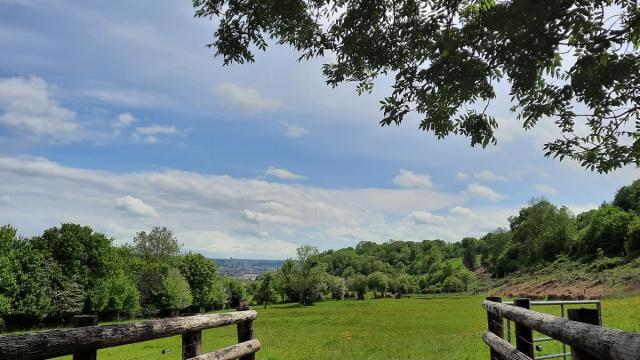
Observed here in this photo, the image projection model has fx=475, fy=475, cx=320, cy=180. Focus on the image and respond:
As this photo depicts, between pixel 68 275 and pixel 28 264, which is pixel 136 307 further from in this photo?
pixel 28 264

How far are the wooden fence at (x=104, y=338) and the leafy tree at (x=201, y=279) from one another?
8508 centimetres

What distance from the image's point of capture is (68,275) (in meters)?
62.1

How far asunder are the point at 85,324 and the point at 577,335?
3.42 metres

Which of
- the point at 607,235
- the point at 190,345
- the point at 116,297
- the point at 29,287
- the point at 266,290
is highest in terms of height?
the point at 607,235

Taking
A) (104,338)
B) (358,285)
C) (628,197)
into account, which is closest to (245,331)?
(104,338)

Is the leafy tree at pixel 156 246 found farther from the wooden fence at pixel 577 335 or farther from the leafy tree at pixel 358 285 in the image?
the wooden fence at pixel 577 335

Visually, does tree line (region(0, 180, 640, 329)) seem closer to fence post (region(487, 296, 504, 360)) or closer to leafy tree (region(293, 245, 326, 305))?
leafy tree (region(293, 245, 326, 305))

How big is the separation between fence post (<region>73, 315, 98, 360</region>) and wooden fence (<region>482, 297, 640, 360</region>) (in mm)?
3177

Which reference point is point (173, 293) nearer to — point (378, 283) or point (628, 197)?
point (378, 283)

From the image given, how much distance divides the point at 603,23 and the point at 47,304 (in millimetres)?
63711

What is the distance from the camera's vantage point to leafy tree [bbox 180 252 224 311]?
87375mm

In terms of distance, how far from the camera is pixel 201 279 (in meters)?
88.3

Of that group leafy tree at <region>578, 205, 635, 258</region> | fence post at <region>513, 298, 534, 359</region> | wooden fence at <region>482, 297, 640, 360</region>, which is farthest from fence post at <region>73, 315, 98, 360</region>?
leafy tree at <region>578, 205, 635, 258</region>

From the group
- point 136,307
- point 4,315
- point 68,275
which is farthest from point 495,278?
point 4,315
